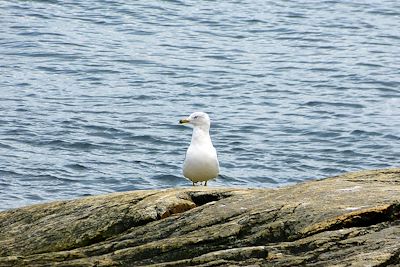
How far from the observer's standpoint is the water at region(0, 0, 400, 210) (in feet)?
59.7

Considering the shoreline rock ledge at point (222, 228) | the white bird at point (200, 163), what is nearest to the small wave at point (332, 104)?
the white bird at point (200, 163)

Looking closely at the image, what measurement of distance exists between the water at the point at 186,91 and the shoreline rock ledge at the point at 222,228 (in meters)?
6.54

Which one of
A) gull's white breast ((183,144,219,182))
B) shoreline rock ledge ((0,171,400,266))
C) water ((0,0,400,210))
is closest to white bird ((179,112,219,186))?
gull's white breast ((183,144,219,182))

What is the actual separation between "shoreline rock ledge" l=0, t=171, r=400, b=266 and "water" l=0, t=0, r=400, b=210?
6540 millimetres

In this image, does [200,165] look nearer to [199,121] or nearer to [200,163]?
[200,163]

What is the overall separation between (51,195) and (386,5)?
19.6m

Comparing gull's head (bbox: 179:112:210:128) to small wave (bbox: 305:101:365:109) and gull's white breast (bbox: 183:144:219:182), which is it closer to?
gull's white breast (bbox: 183:144:219:182)

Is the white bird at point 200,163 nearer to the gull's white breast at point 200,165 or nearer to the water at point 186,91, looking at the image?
the gull's white breast at point 200,165

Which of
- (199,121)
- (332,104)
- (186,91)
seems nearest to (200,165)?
(199,121)

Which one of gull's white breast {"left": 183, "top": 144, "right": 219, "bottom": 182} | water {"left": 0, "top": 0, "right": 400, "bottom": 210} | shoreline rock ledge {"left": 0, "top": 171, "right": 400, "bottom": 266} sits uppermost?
shoreline rock ledge {"left": 0, "top": 171, "right": 400, "bottom": 266}

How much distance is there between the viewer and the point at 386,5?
33.5 m

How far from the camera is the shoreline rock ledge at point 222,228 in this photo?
292 inches

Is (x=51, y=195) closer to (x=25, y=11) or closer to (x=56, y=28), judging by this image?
(x=56, y=28)

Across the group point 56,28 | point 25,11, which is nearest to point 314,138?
point 56,28
